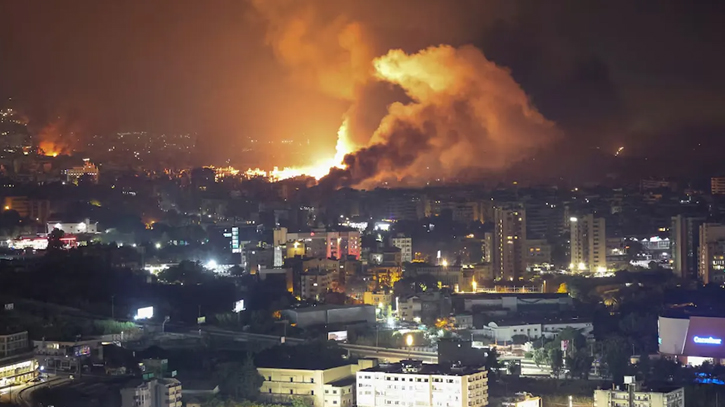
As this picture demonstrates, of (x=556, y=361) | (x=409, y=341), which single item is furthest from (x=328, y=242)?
(x=556, y=361)

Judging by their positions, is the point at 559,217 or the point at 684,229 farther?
Result: the point at 559,217

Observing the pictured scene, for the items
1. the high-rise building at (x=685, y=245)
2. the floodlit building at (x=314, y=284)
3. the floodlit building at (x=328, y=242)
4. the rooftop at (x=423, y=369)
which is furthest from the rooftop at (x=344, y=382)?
the high-rise building at (x=685, y=245)

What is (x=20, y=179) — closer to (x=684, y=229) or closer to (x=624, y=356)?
(x=684, y=229)

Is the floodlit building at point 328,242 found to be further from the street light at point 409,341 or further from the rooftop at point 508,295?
the street light at point 409,341

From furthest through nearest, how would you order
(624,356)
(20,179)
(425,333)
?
(20,179) → (425,333) → (624,356)

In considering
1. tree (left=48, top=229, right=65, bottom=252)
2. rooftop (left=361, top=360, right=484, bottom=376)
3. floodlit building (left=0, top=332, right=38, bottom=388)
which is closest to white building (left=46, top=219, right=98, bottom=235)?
tree (left=48, top=229, right=65, bottom=252)

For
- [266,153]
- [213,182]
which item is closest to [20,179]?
[213,182]
